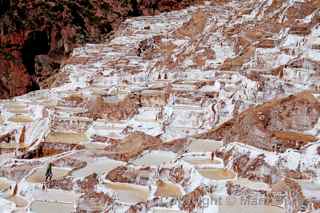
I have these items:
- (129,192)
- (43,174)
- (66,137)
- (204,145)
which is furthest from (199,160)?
(66,137)

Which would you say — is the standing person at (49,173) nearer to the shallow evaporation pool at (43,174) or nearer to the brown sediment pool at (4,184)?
the shallow evaporation pool at (43,174)

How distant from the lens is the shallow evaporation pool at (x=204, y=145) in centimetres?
2381

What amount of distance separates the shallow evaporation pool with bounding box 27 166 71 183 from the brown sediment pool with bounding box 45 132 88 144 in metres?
4.76

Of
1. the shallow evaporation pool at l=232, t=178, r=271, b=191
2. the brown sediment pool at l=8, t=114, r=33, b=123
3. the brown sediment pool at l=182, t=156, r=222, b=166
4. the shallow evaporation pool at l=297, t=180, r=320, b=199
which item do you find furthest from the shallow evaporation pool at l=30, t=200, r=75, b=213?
the brown sediment pool at l=8, t=114, r=33, b=123

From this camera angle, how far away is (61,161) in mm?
25453

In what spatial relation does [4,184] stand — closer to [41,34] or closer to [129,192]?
[129,192]

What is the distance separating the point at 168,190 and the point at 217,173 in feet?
5.93

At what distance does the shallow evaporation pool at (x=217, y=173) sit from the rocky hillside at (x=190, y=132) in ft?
0.23

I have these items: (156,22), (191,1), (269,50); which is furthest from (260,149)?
(191,1)

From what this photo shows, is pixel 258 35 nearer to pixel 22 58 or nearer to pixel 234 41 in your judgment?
pixel 234 41

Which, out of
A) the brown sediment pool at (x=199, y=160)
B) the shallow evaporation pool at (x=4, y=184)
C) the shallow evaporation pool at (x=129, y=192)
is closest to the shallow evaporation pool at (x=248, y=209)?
the shallow evaporation pool at (x=129, y=192)

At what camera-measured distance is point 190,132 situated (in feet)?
A: 94.1

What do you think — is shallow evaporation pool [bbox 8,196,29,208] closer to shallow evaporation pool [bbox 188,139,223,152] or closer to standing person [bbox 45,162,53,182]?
standing person [bbox 45,162,53,182]

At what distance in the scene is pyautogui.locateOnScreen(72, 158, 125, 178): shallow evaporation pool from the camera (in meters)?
23.6
